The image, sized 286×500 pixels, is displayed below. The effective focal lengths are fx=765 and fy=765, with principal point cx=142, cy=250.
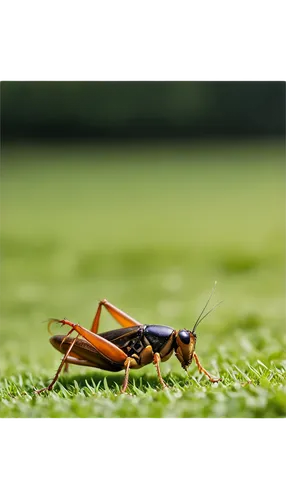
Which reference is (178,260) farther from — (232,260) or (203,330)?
(203,330)

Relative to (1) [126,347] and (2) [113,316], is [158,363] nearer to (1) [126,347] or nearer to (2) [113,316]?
(1) [126,347]

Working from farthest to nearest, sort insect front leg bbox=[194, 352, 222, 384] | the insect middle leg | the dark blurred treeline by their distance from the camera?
the dark blurred treeline
the insect middle leg
insect front leg bbox=[194, 352, 222, 384]

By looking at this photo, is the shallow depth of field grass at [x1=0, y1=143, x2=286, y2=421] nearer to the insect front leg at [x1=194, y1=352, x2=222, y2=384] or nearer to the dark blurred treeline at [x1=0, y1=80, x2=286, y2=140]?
the insect front leg at [x1=194, y1=352, x2=222, y2=384]

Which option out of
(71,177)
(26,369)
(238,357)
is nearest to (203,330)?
(238,357)

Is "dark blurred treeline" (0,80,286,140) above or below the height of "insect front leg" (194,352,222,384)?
above

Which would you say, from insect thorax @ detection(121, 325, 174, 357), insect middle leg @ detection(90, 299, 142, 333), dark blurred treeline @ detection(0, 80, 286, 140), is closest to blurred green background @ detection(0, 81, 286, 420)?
dark blurred treeline @ detection(0, 80, 286, 140)

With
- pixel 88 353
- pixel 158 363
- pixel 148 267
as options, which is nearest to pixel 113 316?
pixel 88 353
